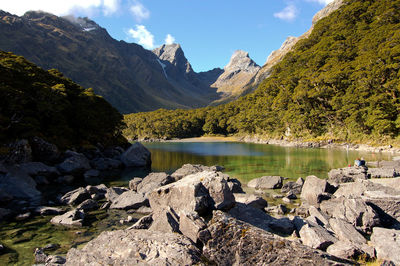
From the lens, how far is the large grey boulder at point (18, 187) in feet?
62.1

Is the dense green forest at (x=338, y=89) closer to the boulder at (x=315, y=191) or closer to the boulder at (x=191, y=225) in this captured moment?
the boulder at (x=315, y=191)

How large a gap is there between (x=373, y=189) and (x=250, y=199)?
793cm

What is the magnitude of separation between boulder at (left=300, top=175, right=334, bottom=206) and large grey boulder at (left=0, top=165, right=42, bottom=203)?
20923 millimetres

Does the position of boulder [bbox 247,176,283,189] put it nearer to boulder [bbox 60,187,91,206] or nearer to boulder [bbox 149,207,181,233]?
boulder [bbox 149,207,181,233]

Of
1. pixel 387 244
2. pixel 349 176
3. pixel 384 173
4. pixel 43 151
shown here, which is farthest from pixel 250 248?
pixel 43 151

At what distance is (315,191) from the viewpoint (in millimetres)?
16453

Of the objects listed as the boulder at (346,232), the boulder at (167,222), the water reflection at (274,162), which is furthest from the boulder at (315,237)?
the water reflection at (274,162)

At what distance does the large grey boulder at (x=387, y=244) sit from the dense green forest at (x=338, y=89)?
54431mm

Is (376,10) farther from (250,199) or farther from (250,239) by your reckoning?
(250,239)

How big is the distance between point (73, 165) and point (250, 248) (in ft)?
98.0

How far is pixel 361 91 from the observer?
205 feet

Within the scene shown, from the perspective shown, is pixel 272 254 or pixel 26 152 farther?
pixel 26 152

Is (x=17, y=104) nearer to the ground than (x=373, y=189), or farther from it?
farther from it

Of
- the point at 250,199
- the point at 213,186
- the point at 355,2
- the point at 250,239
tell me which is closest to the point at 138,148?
the point at 250,199
